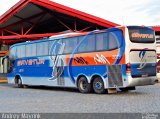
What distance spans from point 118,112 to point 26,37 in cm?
2184

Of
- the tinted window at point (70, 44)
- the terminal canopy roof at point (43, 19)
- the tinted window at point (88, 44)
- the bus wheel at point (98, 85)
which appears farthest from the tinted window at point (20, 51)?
the bus wheel at point (98, 85)

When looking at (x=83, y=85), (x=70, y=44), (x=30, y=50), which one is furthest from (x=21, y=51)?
(x=83, y=85)

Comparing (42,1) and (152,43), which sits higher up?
(42,1)

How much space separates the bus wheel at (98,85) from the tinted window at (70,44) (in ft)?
7.20

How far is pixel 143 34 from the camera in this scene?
55.7ft

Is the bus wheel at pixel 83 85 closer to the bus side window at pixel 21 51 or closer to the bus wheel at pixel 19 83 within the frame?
the bus side window at pixel 21 51

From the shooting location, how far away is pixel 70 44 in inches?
752

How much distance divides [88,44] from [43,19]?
54.8 feet

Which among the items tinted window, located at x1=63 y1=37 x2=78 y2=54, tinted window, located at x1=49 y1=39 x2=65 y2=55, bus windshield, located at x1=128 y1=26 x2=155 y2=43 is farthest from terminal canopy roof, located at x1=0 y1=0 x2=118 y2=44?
bus windshield, located at x1=128 y1=26 x2=155 y2=43

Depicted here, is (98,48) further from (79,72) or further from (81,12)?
(81,12)

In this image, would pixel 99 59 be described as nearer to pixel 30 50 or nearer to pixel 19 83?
pixel 30 50

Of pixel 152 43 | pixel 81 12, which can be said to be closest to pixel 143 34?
pixel 152 43

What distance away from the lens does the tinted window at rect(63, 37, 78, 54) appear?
18828 mm

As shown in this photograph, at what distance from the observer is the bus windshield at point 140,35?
16.4 meters
